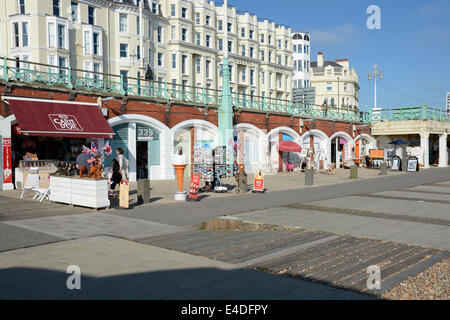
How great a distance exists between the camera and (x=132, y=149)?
72.7 feet

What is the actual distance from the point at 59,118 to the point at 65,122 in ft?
0.97

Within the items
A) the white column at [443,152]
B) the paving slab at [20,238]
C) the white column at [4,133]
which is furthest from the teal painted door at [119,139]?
the white column at [443,152]

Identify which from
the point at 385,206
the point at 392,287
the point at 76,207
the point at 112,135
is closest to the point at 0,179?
the point at 112,135

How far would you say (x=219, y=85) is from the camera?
56594 millimetres

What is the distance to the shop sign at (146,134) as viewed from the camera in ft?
74.3

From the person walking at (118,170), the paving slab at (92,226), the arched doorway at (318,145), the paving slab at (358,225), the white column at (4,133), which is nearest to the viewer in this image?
the paving slab at (358,225)

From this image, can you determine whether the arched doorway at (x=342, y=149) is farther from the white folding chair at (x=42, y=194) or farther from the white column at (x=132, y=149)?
the white folding chair at (x=42, y=194)

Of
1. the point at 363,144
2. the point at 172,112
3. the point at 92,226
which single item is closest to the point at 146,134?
the point at 172,112

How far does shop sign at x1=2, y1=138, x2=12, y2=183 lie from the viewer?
17.2 m

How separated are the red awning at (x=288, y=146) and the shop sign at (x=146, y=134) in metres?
10.6

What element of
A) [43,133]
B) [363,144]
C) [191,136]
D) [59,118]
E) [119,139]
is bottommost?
[363,144]

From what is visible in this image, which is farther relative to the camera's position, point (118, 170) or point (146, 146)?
point (146, 146)

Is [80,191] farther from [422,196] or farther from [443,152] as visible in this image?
[443,152]

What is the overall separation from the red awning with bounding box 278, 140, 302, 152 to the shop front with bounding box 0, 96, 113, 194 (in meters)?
14.4
